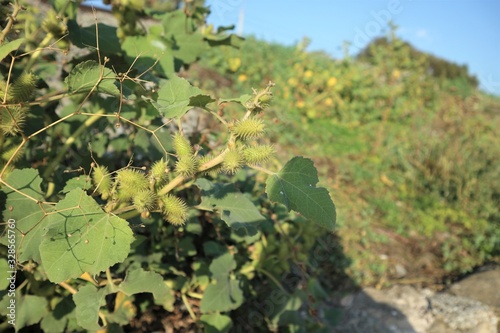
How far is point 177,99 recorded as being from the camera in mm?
1062

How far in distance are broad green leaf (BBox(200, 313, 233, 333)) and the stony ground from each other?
4.61 ft

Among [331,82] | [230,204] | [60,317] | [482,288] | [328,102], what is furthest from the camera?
[331,82]

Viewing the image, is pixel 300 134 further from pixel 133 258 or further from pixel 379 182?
pixel 133 258

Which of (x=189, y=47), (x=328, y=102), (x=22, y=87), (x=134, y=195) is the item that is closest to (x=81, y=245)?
(x=134, y=195)

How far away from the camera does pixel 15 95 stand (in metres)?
1.02

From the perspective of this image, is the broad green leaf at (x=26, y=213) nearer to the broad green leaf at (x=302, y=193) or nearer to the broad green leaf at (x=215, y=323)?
the broad green leaf at (x=302, y=193)

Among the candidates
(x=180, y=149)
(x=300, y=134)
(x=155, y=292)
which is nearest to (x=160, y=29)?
(x=180, y=149)

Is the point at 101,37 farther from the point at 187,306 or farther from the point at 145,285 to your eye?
the point at 187,306

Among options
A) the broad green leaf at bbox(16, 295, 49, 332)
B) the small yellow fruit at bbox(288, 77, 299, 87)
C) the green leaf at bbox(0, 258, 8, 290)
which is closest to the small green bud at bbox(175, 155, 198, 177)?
the green leaf at bbox(0, 258, 8, 290)

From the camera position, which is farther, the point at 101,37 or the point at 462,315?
Result: the point at 462,315

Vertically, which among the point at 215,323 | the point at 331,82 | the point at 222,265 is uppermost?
the point at 222,265

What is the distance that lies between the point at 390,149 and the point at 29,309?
5.44 m

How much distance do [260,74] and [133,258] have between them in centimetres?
723

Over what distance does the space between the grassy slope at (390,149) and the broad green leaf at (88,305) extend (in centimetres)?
226
